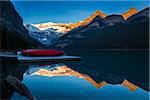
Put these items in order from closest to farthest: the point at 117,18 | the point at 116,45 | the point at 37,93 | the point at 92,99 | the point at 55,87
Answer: the point at 92,99 → the point at 37,93 → the point at 55,87 → the point at 116,45 → the point at 117,18

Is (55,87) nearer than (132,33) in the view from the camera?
Yes

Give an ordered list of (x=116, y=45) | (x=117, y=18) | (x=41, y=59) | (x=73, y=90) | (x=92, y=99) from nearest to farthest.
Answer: (x=92, y=99), (x=73, y=90), (x=41, y=59), (x=116, y=45), (x=117, y=18)

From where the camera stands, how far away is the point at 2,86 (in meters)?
4.77

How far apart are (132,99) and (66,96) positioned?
3.68ft

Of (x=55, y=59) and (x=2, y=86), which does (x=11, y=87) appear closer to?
(x=2, y=86)

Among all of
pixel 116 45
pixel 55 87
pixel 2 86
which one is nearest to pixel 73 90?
pixel 55 87

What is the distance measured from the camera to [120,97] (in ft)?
14.9

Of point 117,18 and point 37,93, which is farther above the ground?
point 117,18

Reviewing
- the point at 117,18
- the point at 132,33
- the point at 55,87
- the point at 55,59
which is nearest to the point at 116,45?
the point at 132,33

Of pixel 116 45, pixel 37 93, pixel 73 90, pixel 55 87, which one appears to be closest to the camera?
pixel 37 93

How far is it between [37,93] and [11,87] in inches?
18.5

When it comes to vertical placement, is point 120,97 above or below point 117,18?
below

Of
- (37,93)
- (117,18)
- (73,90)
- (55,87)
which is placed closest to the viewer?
(37,93)

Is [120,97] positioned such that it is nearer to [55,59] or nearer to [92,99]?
[92,99]
